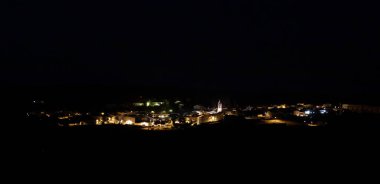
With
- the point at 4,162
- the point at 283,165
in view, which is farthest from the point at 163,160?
the point at 4,162

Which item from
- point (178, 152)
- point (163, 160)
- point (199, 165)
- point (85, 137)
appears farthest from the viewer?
point (85, 137)

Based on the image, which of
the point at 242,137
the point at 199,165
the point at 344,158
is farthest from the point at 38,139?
the point at 344,158

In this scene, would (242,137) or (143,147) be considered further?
(242,137)

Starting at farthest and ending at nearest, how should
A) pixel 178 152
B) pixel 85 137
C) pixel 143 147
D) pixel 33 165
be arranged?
pixel 85 137 < pixel 143 147 < pixel 178 152 < pixel 33 165

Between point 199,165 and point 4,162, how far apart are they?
3.84 metres

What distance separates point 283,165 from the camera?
7.27 metres

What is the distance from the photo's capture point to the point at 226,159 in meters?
7.81

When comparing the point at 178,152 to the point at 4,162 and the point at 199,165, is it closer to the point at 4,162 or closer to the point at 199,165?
the point at 199,165

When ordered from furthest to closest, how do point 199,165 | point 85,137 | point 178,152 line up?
point 85,137 < point 178,152 < point 199,165

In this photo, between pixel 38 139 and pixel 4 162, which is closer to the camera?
pixel 4 162

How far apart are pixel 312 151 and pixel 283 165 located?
1890 mm

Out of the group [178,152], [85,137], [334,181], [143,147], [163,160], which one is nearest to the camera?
[334,181]

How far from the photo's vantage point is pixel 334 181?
611cm

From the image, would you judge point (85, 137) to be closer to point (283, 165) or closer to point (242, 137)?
point (242, 137)
